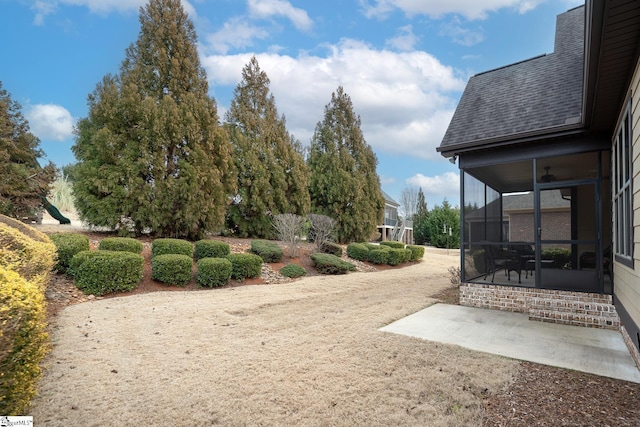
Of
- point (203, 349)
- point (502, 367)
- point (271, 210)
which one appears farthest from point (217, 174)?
point (502, 367)

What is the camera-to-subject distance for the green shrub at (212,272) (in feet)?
27.2

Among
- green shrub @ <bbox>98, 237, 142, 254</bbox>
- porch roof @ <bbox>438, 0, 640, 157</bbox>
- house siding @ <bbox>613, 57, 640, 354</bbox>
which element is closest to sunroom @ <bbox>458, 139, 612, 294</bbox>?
porch roof @ <bbox>438, 0, 640, 157</bbox>

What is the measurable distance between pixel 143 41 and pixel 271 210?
7839mm

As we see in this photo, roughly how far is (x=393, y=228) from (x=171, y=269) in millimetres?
27350

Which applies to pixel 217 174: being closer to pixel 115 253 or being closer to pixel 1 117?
pixel 115 253

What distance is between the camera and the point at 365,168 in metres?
19.8

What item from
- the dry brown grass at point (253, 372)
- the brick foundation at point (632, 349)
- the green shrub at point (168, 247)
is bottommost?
the dry brown grass at point (253, 372)

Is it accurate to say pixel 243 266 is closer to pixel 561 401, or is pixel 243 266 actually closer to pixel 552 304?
pixel 552 304

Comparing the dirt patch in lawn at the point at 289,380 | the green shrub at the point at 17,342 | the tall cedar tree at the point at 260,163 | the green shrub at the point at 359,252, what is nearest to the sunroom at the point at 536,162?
the dirt patch in lawn at the point at 289,380

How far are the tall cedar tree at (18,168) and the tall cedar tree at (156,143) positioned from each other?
9.59 feet

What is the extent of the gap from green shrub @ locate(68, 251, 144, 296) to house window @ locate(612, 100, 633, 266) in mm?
8193

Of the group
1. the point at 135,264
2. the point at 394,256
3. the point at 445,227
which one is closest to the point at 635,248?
the point at 135,264

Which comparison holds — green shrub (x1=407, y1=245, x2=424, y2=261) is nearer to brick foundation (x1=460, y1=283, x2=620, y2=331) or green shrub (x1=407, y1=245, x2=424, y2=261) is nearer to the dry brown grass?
brick foundation (x1=460, y1=283, x2=620, y2=331)

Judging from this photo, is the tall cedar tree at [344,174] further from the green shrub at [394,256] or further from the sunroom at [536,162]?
the sunroom at [536,162]
